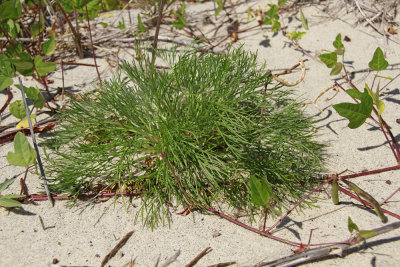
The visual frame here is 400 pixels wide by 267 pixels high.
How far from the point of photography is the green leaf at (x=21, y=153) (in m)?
1.70

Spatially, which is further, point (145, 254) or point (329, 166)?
point (329, 166)

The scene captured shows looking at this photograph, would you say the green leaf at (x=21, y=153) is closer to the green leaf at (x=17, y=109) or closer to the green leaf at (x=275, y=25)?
the green leaf at (x=17, y=109)

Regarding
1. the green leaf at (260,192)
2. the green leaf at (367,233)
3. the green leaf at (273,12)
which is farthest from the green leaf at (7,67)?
the green leaf at (367,233)

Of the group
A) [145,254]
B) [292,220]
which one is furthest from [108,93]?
[292,220]

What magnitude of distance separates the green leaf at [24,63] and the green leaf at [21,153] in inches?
20.9

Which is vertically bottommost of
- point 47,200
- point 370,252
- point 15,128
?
point 370,252

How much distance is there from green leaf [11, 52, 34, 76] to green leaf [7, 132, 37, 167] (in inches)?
20.9

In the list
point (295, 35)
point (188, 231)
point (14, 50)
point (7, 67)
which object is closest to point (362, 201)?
point (188, 231)

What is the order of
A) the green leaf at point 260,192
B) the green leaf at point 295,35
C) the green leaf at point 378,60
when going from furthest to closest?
the green leaf at point 295,35 → the green leaf at point 378,60 → the green leaf at point 260,192

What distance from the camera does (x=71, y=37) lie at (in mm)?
3004

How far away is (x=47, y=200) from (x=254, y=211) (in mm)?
953

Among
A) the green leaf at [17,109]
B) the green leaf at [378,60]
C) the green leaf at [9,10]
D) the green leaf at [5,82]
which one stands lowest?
the green leaf at [17,109]

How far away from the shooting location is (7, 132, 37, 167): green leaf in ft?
5.56

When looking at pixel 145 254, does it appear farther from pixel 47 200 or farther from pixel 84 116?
pixel 84 116
